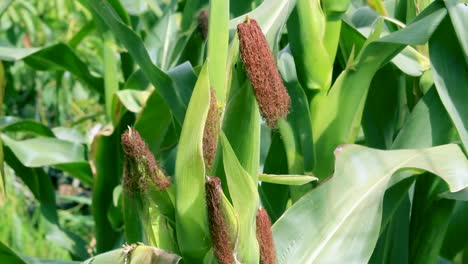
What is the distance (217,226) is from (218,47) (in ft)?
0.68

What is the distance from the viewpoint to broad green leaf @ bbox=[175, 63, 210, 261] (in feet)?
2.91

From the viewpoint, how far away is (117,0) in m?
1.72

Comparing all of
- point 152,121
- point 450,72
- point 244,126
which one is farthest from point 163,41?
point 244,126

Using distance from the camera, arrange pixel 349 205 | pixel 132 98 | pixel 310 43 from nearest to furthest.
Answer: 1. pixel 349 205
2. pixel 310 43
3. pixel 132 98

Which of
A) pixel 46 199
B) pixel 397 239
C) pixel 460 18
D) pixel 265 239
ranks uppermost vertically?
pixel 460 18

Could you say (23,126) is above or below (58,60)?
below

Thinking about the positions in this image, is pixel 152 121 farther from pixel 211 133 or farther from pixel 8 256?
pixel 211 133

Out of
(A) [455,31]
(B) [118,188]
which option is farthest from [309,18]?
(B) [118,188]

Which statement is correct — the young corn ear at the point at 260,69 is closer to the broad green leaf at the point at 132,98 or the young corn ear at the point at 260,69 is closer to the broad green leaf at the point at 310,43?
the broad green leaf at the point at 310,43

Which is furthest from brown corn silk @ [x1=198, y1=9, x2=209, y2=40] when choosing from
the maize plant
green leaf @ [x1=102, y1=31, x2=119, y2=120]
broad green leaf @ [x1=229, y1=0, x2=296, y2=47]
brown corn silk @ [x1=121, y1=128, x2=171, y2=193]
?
brown corn silk @ [x1=121, y1=128, x2=171, y2=193]

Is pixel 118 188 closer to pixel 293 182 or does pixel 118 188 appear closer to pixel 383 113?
pixel 383 113

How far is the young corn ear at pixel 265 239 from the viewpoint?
911 millimetres

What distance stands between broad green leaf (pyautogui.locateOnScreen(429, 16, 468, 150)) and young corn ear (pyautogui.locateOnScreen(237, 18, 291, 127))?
0.33 m

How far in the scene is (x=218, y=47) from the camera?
0.96m
